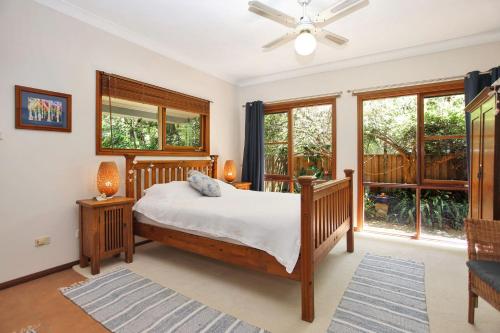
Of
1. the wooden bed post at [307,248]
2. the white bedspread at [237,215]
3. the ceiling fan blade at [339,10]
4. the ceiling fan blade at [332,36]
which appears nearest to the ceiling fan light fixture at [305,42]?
the ceiling fan blade at [339,10]

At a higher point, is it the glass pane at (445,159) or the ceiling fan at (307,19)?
the ceiling fan at (307,19)

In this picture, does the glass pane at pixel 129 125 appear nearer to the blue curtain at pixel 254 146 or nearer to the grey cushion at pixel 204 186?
the grey cushion at pixel 204 186

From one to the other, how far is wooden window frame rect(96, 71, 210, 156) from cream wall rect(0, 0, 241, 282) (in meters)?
0.08

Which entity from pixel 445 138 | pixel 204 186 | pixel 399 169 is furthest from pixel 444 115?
pixel 204 186

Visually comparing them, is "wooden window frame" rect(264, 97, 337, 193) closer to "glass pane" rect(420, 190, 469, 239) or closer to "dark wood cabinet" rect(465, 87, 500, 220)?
"glass pane" rect(420, 190, 469, 239)

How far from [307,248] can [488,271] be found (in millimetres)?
1054

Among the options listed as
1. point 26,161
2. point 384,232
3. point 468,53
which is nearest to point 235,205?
point 26,161

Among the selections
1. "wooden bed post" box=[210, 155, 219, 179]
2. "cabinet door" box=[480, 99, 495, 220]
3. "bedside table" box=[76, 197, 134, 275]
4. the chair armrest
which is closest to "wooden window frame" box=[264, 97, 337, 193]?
"wooden bed post" box=[210, 155, 219, 179]

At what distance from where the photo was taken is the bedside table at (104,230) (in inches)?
100

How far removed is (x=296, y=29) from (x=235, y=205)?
1.76 metres

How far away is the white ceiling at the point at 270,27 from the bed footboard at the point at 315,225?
1.87 metres

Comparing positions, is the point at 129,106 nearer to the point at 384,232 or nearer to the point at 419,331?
the point at 419,331

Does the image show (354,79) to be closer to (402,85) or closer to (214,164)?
(402,85)

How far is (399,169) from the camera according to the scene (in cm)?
385
